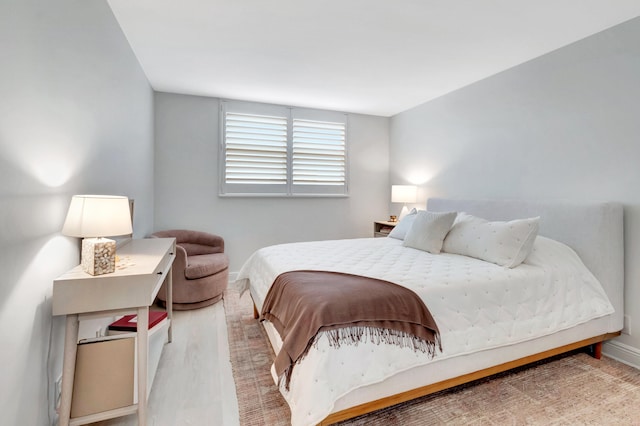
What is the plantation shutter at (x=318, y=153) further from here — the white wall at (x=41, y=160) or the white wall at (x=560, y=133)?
the white wall at (x=41, y=160)

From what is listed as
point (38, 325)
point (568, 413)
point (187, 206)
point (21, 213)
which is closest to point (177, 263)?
point (187, 206)

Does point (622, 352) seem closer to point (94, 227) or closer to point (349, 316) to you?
point (349, 316)

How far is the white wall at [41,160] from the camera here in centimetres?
110

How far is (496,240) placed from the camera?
226cm

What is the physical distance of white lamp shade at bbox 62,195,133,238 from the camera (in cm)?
140

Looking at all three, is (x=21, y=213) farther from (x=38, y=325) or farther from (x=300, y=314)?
(x=300, y=314)

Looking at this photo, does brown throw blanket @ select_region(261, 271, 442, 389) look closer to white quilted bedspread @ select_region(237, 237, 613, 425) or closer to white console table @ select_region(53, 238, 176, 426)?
white quilted bedspread @ select_region(237, 237, 613, 425)

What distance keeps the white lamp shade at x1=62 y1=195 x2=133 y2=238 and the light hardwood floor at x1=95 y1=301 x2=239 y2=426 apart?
1.03 meters

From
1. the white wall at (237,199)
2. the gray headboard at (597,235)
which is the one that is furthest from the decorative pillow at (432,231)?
the white wall at (237,199)

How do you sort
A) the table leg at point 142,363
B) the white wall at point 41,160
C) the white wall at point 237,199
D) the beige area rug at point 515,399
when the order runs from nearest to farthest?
the white wall at point 41,160, the table leg at point 142,363, the beige area rug at point 515,399, the white wall at point 237,199

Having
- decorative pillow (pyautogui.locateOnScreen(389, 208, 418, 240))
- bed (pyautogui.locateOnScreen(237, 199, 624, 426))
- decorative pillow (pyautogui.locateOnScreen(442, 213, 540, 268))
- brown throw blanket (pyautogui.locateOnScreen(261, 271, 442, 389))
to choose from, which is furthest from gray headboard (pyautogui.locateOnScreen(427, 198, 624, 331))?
brown throw blanket (pyautogui.locateOnScreen(261, 271, 442, 389))

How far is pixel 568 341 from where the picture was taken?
2.07 m

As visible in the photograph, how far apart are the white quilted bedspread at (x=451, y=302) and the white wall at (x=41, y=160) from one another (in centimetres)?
109

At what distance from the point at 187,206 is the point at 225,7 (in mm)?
2539
